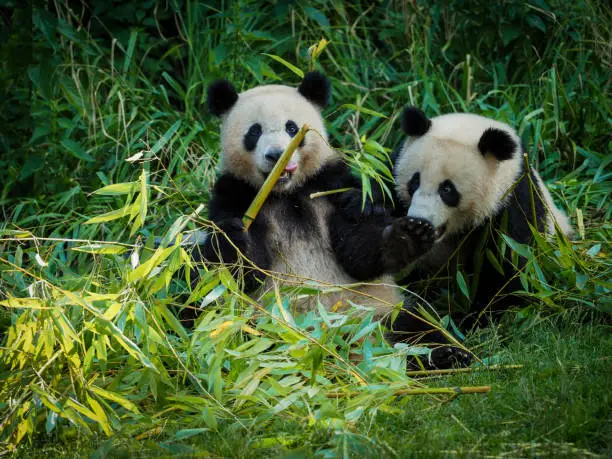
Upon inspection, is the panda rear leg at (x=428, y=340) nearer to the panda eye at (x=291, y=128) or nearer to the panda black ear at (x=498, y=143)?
the panda black ear at (x=498, y=143)

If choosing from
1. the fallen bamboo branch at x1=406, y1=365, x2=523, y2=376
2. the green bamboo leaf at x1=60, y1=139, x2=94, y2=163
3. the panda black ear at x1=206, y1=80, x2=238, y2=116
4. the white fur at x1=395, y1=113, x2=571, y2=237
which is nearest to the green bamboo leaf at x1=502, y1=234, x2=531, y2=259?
the white fur at x1=395, y1=113, x2=571, y2=237

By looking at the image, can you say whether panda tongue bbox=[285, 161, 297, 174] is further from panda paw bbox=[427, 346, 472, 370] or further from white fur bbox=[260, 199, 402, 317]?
panda paw bbox=[427, 346, 472, 370]

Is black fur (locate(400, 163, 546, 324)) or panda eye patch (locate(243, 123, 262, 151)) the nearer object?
panda eye patch (locate(243, 123, 262, 151))

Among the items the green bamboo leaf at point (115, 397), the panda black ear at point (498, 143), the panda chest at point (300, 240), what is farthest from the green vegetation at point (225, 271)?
the panda black ear at point (498, 143)

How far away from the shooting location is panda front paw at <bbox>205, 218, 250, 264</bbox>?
4105 millimetres

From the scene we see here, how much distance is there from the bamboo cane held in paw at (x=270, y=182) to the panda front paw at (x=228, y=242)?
0.05m

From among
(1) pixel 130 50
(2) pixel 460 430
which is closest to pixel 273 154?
(2) pixel 460 430

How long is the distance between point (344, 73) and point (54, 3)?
2394mm

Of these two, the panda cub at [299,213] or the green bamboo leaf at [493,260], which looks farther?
the green bamboo leaf at [493,260]

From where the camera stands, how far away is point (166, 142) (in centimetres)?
591

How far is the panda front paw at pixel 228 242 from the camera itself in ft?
13.5

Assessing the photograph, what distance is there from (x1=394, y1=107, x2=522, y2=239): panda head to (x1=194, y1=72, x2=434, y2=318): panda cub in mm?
276

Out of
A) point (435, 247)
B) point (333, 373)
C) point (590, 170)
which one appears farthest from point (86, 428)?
point (590, 170)

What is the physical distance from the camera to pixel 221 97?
464 cm
